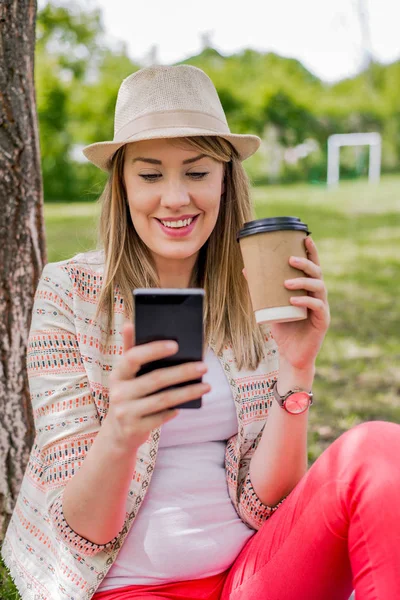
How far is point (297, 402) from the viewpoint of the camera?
176cm

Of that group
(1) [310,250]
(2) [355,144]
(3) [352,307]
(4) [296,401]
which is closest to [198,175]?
(1) [310,250]

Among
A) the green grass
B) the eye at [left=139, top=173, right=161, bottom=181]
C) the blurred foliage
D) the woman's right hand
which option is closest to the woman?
the eye at [left=139, top=173, right=161, bottom=181]

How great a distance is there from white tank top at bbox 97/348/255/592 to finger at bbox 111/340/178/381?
63cm

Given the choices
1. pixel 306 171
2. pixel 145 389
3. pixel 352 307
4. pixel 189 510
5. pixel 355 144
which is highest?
pixel 355 144

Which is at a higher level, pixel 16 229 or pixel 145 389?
pixel 16 229

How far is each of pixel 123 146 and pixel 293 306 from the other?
2.39 feet

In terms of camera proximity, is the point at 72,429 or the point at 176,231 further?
the point at 176,231

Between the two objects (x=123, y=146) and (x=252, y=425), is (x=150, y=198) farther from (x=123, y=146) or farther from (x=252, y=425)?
(x=252, y=425)

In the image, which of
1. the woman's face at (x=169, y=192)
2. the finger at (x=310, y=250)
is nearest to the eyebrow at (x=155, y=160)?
the woman's face at (x=169, y=192)

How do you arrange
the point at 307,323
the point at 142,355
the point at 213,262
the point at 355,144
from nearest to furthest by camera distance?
the point at 142,355, the point at 307,323, the point at 213,262, the point at 355,144

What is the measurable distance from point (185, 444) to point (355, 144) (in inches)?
1124

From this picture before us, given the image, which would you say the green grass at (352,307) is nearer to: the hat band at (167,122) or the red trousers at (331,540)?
the hat band at (167,122)

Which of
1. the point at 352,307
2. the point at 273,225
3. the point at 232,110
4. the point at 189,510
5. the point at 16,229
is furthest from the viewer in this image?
the point at 232,110

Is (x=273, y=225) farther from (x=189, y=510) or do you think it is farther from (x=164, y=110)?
(x=189, y=510)
